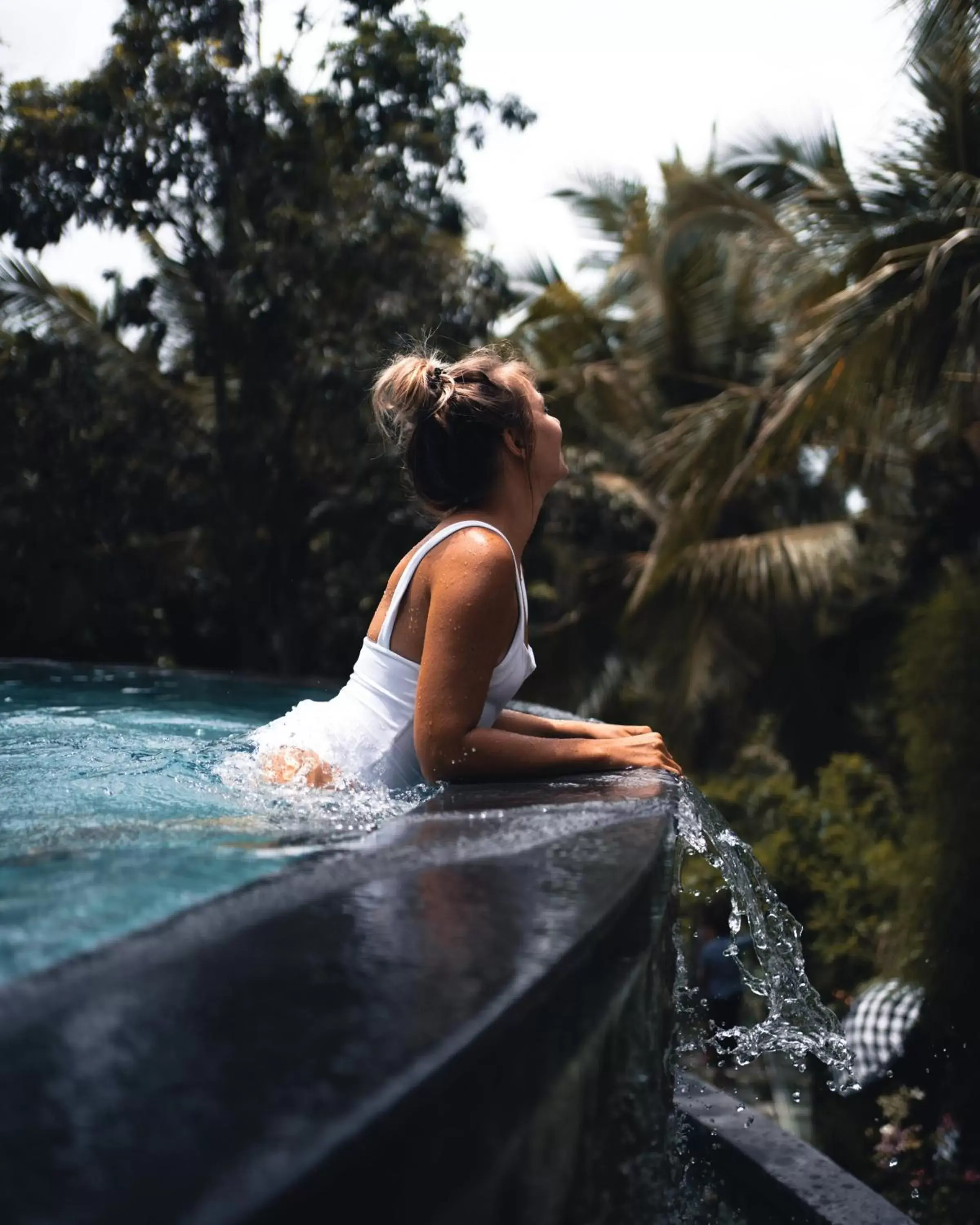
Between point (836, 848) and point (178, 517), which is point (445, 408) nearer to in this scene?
point (836, 848)

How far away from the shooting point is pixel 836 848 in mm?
9219

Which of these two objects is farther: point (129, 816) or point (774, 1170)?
point (774, 1170)

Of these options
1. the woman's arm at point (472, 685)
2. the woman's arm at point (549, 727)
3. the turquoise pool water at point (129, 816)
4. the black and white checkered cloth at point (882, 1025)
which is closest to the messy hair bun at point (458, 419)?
the woman's arm at point (472, 685)

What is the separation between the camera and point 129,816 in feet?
7.72

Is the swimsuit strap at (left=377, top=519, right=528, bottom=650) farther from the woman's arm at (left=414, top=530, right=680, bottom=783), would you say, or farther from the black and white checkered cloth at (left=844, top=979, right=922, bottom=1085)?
the black and white checkered cloth at (left=844, top=979, right=922, bottom=1085)

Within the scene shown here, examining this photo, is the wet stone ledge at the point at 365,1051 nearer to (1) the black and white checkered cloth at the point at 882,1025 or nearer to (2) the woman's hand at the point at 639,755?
(2) the woman's hand at the point at 639,755

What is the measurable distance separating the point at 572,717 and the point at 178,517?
9946 mm

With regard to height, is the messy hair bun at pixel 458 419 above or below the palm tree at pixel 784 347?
below

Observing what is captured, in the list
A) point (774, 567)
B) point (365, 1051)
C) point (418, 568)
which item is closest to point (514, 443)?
point (418, 568)

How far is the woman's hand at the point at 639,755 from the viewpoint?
2537 millimetres

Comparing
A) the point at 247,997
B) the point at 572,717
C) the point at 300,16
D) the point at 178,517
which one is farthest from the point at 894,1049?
the point at 300,16

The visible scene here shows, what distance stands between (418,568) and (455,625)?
280mm

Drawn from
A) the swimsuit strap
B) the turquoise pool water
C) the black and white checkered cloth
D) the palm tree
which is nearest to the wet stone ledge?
the turquoise pool water

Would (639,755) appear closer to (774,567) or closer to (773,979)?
(773,979)
